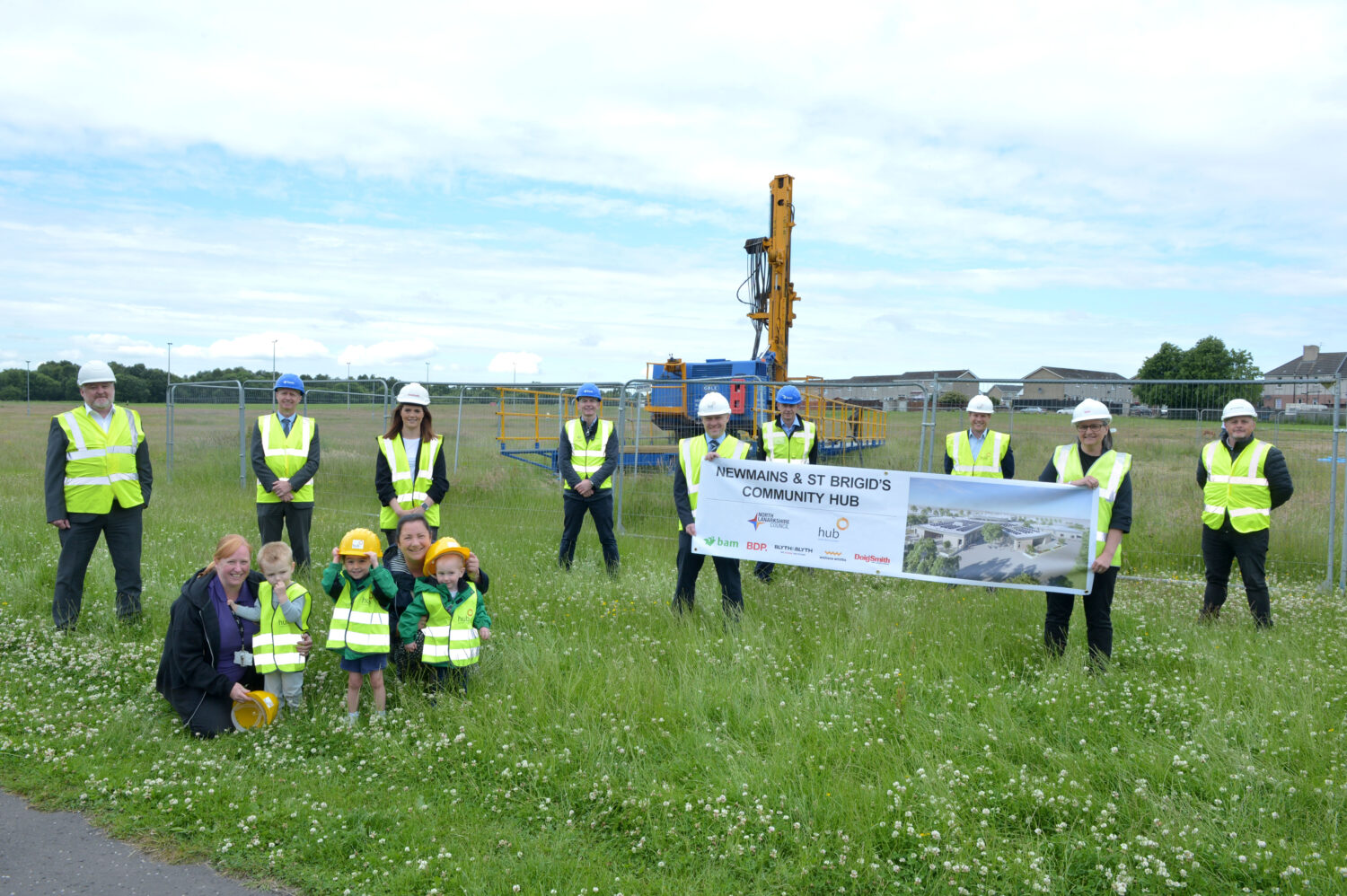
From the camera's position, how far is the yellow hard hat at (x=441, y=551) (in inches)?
220

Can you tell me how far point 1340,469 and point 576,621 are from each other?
8.93m

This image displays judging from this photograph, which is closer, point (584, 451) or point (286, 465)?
point (286, 465)

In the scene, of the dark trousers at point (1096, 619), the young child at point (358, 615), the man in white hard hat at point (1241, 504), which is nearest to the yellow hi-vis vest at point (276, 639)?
the young child at point (358, 615)

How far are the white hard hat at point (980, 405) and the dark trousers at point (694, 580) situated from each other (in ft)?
11.2

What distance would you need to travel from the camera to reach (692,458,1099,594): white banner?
6.11 metres

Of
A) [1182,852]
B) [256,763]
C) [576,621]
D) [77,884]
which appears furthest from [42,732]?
[1182,852]

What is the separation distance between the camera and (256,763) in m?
4.97

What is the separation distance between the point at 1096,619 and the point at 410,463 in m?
5.99

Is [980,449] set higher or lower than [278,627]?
higher

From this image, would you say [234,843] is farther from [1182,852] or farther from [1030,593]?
[1030,593]

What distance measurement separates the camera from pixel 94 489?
7.25 meters

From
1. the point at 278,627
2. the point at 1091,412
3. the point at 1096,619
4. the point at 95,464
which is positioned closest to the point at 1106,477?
the point at 1091,412

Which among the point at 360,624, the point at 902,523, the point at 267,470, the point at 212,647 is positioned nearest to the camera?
the point at 360,624

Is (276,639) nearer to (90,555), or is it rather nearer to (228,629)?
(228,629)
